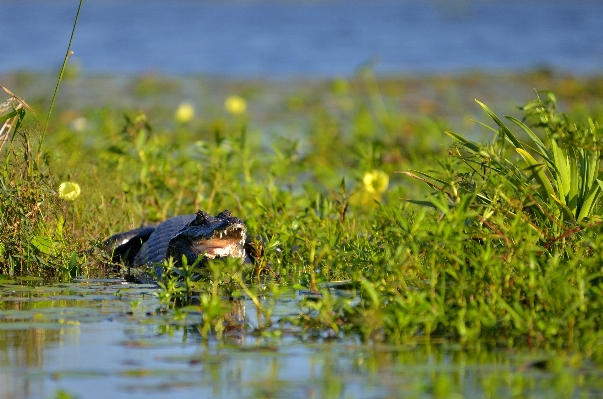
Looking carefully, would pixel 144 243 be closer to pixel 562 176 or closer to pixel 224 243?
pixel 224 243

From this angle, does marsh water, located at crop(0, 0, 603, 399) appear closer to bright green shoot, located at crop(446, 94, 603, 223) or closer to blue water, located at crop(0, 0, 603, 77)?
blue water, located at crop(0, 0, 603, 77)

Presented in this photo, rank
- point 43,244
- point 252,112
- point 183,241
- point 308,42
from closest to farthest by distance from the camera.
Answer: point 43,244 → point 183,241 → point 252,112 → point 308,42

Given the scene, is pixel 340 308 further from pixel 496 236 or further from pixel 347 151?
pixel 347 151

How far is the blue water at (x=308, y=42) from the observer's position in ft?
69.1

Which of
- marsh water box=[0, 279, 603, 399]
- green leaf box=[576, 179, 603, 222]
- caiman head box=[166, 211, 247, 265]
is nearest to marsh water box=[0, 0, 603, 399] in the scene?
marsh water box=[0, 279, 603, 399]

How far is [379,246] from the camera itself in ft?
16.7

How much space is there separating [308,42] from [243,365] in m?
23.4

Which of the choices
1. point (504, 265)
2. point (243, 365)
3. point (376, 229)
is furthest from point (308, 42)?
point (243, 365)

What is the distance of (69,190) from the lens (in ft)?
18.8

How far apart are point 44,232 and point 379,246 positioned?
1842 millimetres

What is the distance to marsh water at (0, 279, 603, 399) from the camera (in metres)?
3.05

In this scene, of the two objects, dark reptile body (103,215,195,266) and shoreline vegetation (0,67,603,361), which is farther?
dark reptile body (103,215,195,266)

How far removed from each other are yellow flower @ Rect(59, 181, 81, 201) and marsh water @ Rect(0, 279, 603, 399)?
5.14ft

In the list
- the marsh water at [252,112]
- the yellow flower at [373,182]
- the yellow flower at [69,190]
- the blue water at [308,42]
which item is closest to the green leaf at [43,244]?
the marsh water at [252,112]
